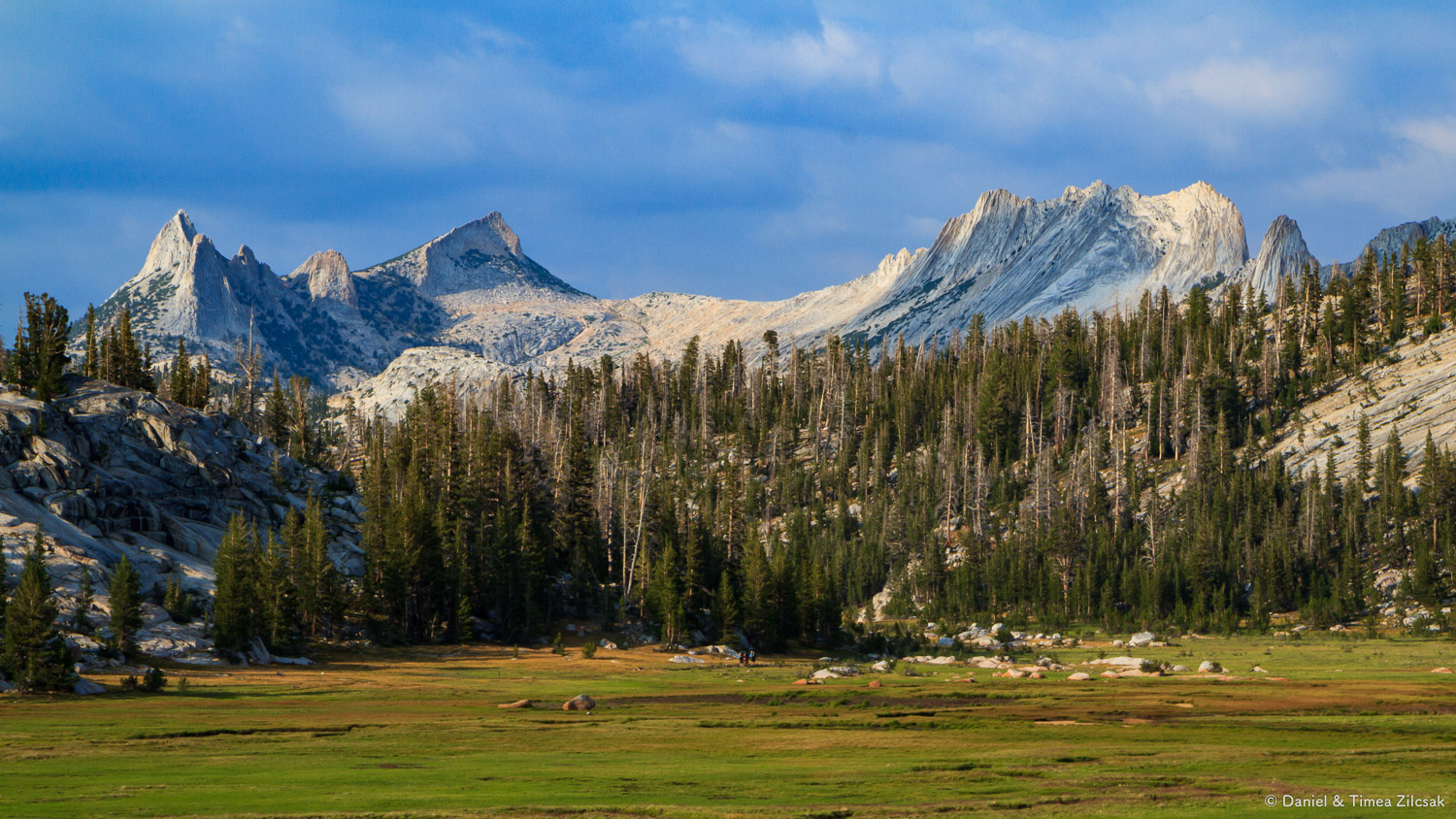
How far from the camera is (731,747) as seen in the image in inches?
1330

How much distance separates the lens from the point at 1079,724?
3788 cm

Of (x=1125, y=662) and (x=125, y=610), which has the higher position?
(x=125, y=610)

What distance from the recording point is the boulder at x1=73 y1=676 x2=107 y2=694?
45.9 meters

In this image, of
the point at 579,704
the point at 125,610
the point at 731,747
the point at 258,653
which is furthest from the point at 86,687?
the point at 731,747

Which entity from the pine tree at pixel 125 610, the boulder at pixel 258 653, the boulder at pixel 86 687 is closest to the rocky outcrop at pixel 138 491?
the boulder at pixel 258 653

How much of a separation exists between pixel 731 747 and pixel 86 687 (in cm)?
3072

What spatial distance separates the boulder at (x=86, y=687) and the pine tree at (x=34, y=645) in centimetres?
37

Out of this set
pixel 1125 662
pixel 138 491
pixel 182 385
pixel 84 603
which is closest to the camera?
pixel 84 603

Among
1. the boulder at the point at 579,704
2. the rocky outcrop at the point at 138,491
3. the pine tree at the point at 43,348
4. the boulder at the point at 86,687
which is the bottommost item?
the boulder at the point at 579,704

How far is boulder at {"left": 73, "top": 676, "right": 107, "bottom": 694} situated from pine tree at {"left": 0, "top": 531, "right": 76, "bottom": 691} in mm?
373

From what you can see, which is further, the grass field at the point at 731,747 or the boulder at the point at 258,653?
the boulder at the point at 258,653

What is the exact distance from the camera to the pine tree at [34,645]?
4466cm

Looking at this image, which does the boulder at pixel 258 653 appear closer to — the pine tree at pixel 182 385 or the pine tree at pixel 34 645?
the pine tree at pixel 34 645

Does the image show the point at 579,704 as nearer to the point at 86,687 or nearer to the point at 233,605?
the point at 86,687
